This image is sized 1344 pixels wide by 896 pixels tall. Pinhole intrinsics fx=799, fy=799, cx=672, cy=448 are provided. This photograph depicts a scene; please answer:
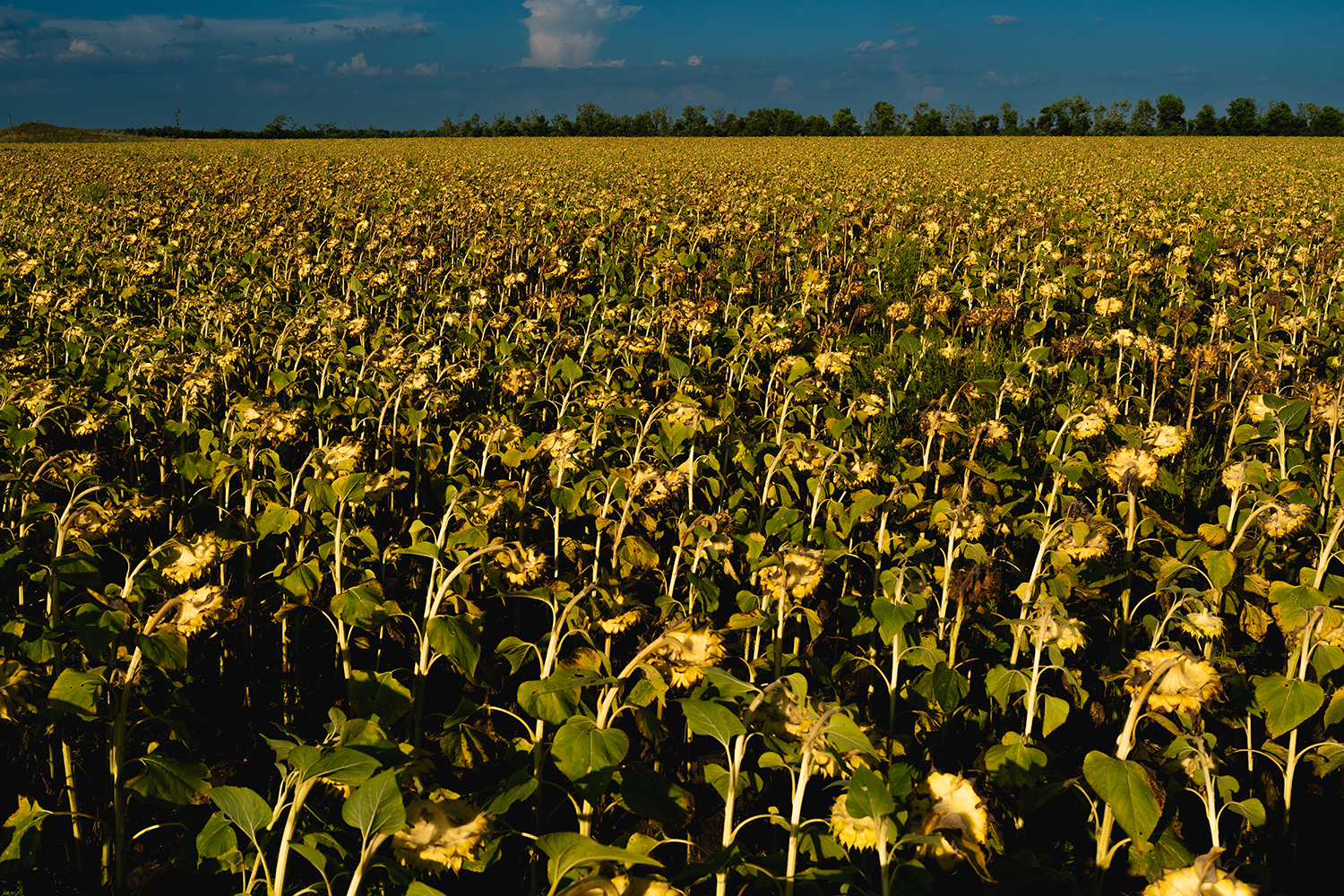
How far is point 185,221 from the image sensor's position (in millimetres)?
12508

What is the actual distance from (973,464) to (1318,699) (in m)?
1.91

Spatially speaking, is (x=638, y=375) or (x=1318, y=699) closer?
(x=1318, y=699)

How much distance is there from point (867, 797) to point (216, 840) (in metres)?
1.55

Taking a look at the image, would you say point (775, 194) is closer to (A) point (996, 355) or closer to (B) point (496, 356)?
(A) point (996, 355)

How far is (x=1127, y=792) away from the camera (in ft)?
6.69

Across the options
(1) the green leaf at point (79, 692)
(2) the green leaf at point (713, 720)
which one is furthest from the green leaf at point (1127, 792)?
(1) the green leaf at point (79, 692)

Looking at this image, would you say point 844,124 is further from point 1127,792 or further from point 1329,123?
point 1127,792

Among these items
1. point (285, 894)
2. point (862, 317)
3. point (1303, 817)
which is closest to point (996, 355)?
point (862, 317)

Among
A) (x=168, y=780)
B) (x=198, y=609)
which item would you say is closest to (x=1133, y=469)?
(x=198, y=609)

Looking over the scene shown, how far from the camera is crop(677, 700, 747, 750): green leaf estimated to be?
193 centimetres

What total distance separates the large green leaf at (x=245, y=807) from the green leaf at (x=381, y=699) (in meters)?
0.56

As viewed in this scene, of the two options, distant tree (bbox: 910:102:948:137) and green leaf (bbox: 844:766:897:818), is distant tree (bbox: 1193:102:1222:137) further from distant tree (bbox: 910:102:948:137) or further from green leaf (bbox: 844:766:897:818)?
green leaf (bbox: 844:766:897:818)

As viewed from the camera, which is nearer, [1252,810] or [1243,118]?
[1252,810]

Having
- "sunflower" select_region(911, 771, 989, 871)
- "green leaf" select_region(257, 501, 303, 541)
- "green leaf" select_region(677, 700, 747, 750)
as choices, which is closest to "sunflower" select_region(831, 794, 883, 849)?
"sunflower" select_region(911, 771, 989, 871)
